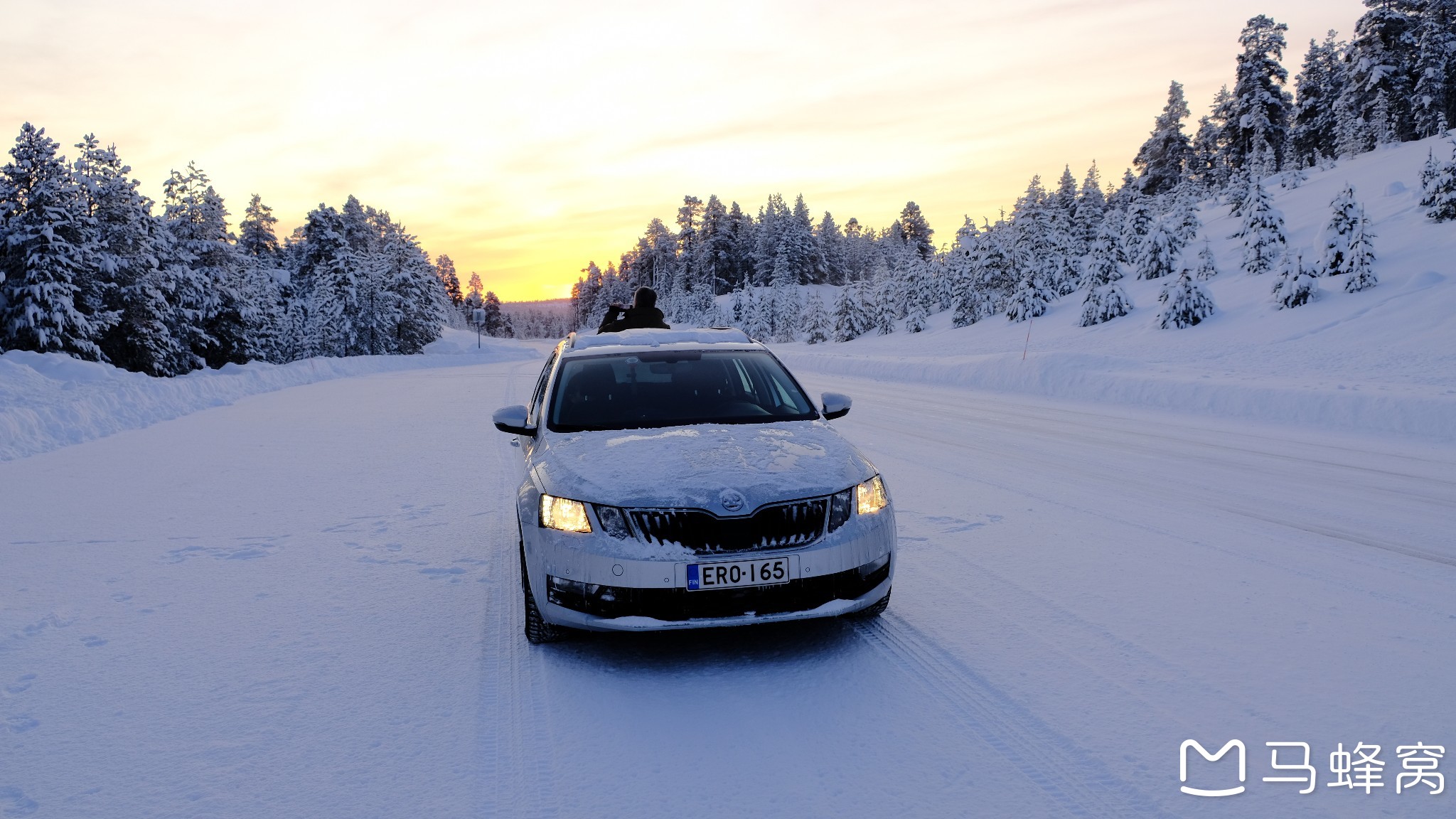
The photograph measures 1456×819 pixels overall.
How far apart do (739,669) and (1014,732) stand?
1222mm

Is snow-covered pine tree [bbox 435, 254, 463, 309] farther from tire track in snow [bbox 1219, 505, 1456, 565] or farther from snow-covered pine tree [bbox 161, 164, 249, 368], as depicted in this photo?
tire track in snow [bbox 1219, 505, 1456, 565]

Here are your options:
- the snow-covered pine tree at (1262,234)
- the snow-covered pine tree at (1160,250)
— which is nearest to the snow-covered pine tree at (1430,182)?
the snow-covered pine tree at (1262,234)

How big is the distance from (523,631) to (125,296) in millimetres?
41335

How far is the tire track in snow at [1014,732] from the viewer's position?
2732 millimetres

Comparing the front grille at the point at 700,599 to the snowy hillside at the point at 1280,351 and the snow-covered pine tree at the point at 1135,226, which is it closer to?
the snowy hillside at the point at 1280,351

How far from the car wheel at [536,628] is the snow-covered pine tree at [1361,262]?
2781 cm

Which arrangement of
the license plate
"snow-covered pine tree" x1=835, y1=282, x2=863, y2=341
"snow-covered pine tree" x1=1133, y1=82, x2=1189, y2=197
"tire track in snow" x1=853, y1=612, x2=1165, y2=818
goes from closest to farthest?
"tire track in snow" x1=853, y1=612, x2=1165, y2=818 → the license plate → "snow-covered pine tree" x1=835, y1=282, x2=863, y2=341 → "snow-covered pine tree" x1=1133, y1=82, x2=1189, y2=197

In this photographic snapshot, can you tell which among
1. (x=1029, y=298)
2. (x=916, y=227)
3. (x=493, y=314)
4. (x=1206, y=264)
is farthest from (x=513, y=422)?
(x=493, y=314)

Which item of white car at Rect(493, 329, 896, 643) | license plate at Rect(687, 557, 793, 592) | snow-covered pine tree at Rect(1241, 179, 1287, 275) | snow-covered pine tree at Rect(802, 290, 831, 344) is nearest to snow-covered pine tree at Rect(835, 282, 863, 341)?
snow-covered pine tree at Rect(802, 290, 831, 344)

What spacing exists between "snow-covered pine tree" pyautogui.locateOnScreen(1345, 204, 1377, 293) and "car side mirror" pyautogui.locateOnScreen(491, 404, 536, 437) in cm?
2718

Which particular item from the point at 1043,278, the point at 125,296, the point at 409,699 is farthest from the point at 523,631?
the point at 1043,278

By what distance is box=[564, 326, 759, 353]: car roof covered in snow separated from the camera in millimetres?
5758

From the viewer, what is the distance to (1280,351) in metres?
19.8

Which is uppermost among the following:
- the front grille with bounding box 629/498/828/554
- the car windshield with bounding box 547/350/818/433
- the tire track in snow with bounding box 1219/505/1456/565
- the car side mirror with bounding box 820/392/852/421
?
the car windshield with bounding box 547/350/818/433
